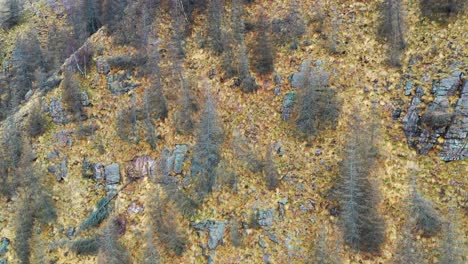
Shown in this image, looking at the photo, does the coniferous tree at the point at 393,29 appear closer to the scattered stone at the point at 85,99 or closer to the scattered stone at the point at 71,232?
the scattered stone at the point at 85,99

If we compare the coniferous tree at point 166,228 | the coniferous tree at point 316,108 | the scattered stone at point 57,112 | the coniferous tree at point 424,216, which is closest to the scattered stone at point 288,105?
the coniferous tree at point 316,108

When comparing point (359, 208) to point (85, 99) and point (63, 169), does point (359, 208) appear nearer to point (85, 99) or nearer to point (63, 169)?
point (63, 169)

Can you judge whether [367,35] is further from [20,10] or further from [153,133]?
[20,10]

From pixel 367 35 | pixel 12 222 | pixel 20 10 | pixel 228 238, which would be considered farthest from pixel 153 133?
pixel 20 10

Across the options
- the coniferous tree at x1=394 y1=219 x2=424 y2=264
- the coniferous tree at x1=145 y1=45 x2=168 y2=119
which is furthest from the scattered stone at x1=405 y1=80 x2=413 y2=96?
the coniferous tree at x1=145 y1=45 x2=168 y2=119

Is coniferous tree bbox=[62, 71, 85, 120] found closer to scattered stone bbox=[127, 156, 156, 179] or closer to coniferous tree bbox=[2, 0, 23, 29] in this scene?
scattered stone bbox=[127, 156, 156, 179]

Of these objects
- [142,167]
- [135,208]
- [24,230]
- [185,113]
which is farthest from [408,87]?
[24,230]
